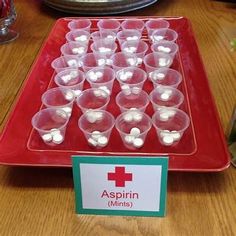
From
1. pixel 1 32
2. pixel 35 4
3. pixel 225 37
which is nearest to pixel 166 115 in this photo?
pixel 225 37

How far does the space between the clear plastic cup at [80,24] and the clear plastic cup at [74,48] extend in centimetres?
9

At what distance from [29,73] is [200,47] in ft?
1.35

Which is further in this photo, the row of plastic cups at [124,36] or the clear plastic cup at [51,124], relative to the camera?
the row of plastic cups at [124,36]

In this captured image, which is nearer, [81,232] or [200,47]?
[81,232]

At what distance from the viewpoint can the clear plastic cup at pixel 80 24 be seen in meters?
0.98

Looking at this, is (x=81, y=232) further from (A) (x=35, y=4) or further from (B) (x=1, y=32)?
(A) (x=35, y=4)

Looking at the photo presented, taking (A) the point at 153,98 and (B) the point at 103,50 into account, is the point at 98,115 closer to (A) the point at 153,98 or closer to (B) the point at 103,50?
(A) the point at 153,98

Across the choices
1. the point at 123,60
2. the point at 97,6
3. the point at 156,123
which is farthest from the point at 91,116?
the point at 97,6

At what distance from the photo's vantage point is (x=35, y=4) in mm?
1185

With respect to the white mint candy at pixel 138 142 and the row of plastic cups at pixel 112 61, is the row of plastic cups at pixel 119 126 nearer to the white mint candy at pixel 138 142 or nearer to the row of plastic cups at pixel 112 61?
the white mint candy at pixel 138 142

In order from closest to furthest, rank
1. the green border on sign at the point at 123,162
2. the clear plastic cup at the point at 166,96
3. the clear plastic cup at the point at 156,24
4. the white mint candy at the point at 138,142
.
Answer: the green border on sign at the point at 123,162
the white mint candy at the point at 138,142
the clear plastic cup at the point at 166,96
the clear plastic cup at the point at 156,24

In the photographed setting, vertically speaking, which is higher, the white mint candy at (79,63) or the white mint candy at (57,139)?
the white mint candy at (57,139)

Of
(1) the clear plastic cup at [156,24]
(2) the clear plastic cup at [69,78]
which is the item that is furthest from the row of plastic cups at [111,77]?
(1) the clear plastic cup at [156,24]

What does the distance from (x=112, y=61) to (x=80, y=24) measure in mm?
214
